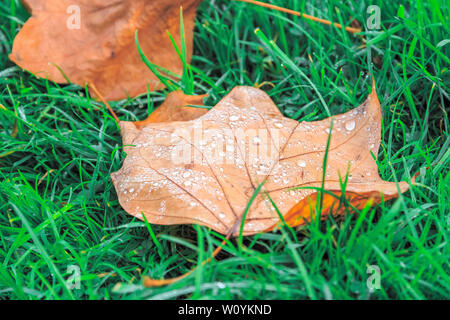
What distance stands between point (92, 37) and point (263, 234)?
0.97 m

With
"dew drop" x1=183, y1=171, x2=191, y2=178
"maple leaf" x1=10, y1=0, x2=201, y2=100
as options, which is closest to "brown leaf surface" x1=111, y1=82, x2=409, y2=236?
"dew drop" x1=183, y1=171, x2=191, y2=178

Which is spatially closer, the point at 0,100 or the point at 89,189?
the point at 89,189

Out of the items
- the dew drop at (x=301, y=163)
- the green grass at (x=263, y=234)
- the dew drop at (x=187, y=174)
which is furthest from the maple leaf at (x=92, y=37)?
the dew drop at (x=301, y=163)

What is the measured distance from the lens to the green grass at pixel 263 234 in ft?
3.45

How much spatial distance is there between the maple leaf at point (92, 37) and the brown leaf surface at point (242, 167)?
0.36 meters

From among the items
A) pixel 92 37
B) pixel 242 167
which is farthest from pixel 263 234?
pixel 92 37

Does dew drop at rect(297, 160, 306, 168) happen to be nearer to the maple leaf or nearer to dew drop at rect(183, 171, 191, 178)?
dew drop at rect(183, 171, 191, 178)

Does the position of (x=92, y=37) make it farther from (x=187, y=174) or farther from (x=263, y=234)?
(x=263, y=234)

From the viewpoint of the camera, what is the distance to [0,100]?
1.59m

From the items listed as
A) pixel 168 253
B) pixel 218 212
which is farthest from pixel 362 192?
pixel 168 253

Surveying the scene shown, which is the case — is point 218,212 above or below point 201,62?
below
